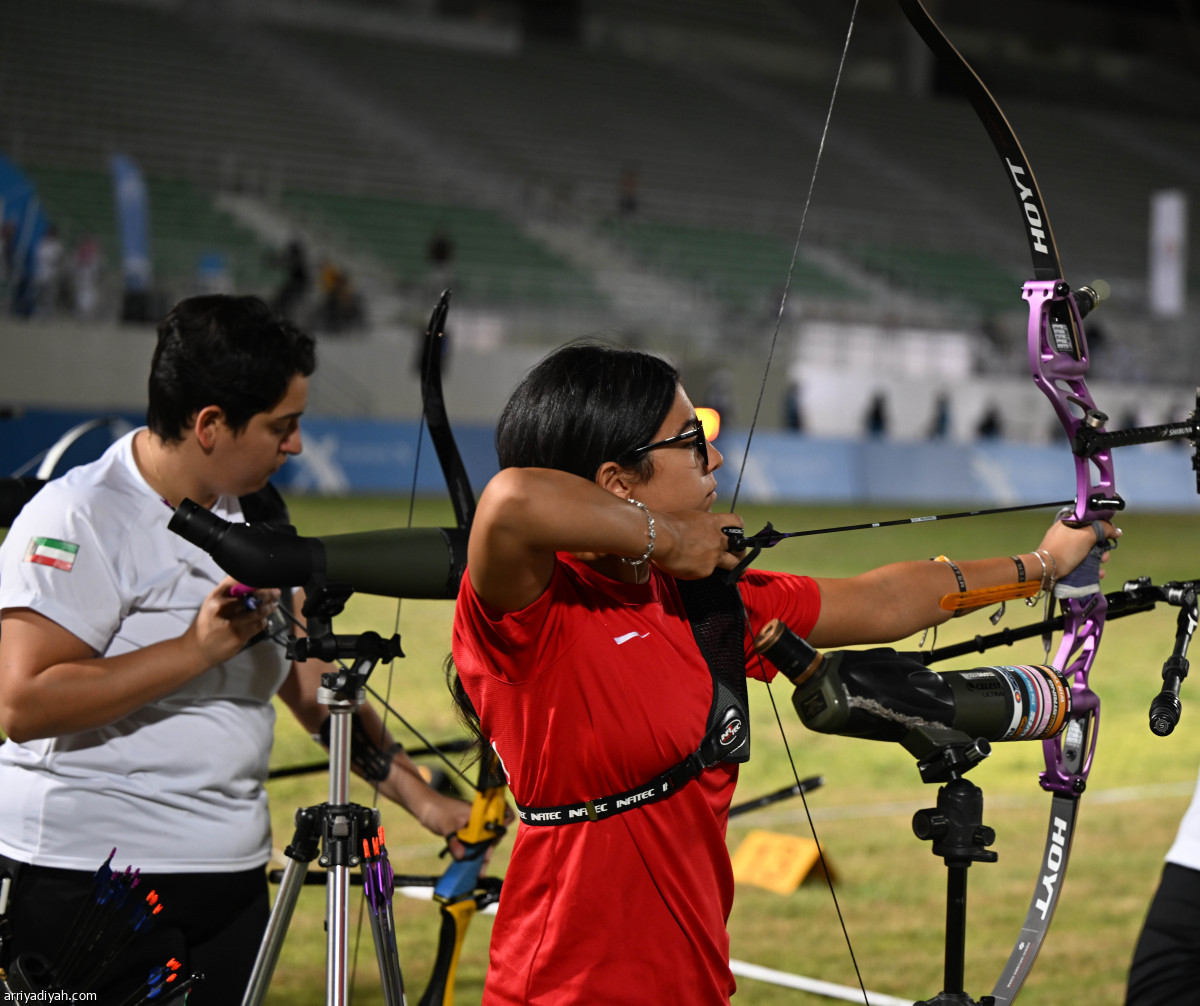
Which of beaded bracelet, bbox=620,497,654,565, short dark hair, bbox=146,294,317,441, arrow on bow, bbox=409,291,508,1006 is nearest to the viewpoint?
beaded bracelet, bbox=620,497,654,565

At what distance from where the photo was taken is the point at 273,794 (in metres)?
5.27

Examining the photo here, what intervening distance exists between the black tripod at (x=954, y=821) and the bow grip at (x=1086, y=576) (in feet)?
2.29

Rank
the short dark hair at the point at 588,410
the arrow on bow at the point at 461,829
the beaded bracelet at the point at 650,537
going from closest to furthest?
the beaded bracelet at the point at 650,537, the short dark hair at the point at 588,410, the arrow on bow at the point at 461,829

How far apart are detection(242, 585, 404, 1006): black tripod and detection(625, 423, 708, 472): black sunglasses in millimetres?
519

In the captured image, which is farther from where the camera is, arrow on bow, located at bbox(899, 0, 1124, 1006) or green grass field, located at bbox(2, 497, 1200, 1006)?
green grass field, located at bbox(2, 497, 1200, 1006)

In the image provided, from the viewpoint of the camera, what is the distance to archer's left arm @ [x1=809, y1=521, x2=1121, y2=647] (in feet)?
6.71

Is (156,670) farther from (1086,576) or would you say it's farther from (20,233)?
(20,233)

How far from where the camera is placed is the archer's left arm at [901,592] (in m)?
2.04

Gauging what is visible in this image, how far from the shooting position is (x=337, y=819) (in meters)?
1.99

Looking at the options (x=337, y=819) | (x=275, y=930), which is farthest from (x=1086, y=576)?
(x=275, y=930)

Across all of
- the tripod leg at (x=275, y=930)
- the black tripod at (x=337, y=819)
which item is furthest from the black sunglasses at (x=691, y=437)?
the tripod leg at (x=275, y=930)

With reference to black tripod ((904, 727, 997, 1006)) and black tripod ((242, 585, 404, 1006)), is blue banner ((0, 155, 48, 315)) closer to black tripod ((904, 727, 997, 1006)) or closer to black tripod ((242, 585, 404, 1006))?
black tripod ((242, 585, 404, 1006))

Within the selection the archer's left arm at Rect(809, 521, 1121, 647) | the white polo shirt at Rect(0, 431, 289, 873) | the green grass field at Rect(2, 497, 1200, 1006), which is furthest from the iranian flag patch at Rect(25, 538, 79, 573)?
the archer's left arm at Rect(809, 521, 1121, 647)

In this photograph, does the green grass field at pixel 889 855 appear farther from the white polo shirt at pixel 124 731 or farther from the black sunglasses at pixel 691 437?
the black sunglasses at pixel 691 437
